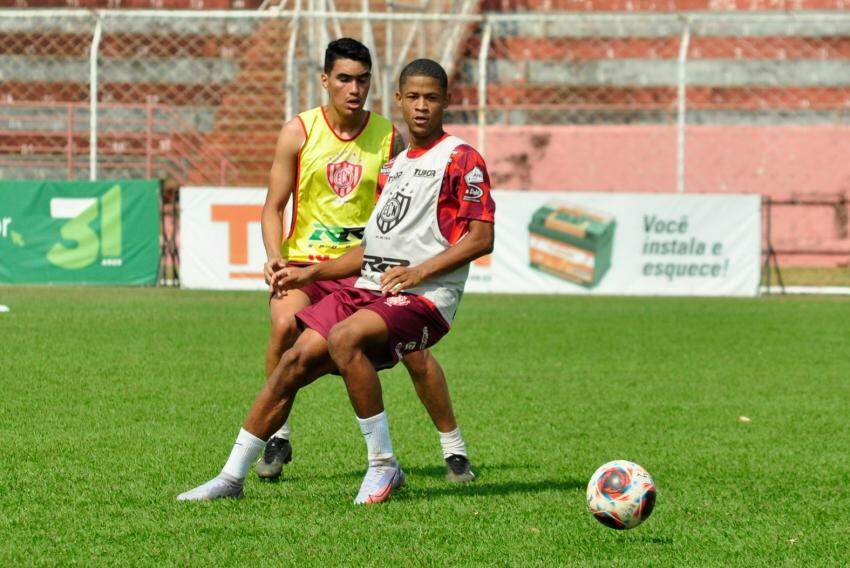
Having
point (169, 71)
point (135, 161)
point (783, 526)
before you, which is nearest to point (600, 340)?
point (783, 526)

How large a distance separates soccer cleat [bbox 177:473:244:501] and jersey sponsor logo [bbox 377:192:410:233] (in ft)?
4.18

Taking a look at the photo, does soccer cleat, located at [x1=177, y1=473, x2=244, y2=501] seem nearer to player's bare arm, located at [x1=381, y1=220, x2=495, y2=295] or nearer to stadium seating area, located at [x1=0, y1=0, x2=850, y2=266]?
player's bare arm, located at [x1=381, y1=220, x2=495, y2=295]

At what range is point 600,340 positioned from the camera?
45.9ft

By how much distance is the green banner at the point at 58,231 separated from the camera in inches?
818

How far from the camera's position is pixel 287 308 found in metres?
6.85

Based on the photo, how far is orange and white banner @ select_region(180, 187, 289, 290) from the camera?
20.6 m

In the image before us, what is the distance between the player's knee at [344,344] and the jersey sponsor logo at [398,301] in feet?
0.71

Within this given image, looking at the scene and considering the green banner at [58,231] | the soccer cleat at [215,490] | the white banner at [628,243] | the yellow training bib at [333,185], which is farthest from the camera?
the green banner at [58,231]

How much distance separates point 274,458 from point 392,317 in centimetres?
117

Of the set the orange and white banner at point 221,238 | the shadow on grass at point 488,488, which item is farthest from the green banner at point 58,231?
the shadow on grass at point 488,488

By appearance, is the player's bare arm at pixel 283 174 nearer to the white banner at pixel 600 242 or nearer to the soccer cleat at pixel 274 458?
the soccer cleat at pixel 274 458

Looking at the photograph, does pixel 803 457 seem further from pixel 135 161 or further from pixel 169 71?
pixel 169 71

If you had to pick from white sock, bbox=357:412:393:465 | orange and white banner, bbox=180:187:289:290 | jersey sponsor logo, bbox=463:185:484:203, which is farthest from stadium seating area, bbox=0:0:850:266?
white sock, bbox=357:412:393:465

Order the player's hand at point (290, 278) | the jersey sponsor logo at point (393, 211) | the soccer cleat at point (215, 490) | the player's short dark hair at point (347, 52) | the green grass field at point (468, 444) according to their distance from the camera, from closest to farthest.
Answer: the green grass field at point (468, 444)
the soccer cleat at point (215, 490)
the jersey sponsor logo at point (393, 211)
the player's hand at point (290, 278)
the player's short dark hair at point (347, 52)
